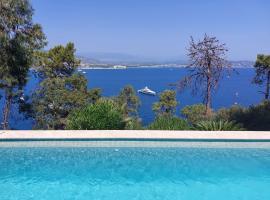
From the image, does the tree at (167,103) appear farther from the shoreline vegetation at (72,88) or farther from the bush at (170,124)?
the bush at (170,124)

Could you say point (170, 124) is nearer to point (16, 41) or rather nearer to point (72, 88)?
point (16, 41)

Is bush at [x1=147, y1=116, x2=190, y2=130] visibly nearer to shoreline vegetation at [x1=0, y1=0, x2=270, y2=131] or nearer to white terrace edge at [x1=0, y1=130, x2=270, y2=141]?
shoreline vegetation at [x1=0, y1=0, x2=270, y2=131]

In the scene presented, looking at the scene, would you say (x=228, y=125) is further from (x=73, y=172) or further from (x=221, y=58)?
(x=73, y=172)

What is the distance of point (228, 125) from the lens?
41.4 feet

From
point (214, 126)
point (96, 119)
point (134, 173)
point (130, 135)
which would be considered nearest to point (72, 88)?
point (96, 119)

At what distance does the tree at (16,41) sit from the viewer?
13.2 m

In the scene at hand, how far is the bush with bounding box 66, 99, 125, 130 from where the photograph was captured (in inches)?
490

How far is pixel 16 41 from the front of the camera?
1388cm

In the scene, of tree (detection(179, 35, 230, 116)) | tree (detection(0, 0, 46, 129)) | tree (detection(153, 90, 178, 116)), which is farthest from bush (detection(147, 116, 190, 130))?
tree (detection(153, 90, 178, 116))

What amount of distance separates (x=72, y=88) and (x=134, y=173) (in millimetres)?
14056

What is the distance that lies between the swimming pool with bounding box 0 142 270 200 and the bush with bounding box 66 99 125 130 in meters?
2.01

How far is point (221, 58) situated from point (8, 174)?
998 centimetres

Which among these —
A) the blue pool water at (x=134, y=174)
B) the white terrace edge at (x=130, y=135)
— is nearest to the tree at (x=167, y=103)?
the white terrace edge at (x=130, y=135)

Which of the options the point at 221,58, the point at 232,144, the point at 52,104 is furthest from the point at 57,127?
the point at 232,144
